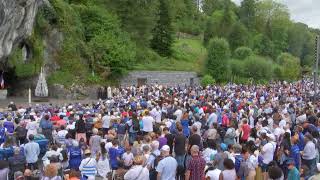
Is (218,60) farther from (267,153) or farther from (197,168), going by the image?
(197,168)

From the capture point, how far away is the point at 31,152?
13.9 meters

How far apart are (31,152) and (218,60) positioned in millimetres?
46882

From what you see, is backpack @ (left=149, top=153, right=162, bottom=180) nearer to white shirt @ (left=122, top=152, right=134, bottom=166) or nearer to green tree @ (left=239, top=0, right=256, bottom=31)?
white shirt @ (left=122, top=152, right=134, bottom=166)

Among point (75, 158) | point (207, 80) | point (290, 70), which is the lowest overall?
point (75, 158)

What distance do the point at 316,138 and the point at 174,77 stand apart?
4124 centimetres

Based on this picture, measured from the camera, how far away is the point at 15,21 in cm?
3328

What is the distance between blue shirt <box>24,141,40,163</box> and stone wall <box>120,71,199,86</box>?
3597 centimetres

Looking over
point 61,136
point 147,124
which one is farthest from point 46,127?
point 147,124

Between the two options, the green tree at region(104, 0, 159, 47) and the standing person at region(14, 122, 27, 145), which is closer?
the standing person at region(14, 122, 27, 145)

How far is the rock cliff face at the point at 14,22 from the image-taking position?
3117cm

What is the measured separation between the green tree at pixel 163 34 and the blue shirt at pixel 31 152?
47.1 meters

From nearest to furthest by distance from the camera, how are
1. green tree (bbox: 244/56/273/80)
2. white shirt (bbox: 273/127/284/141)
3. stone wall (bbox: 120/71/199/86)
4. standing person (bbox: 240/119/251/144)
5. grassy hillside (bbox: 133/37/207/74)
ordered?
white shirt (bbox: 273/127/284/141) < standing person (bbox: 240/119/251/144) < stone wall (bbox: 120/71/199/86) < grassy hillside (bbox: 133/37/207/74) < green tree (bbox: 244/56/273/80)

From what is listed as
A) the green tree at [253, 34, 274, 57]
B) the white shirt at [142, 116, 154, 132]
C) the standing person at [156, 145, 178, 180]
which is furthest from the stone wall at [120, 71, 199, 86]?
the standing person at [156, 145, 178, 180]

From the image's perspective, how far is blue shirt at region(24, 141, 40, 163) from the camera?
13820mm
